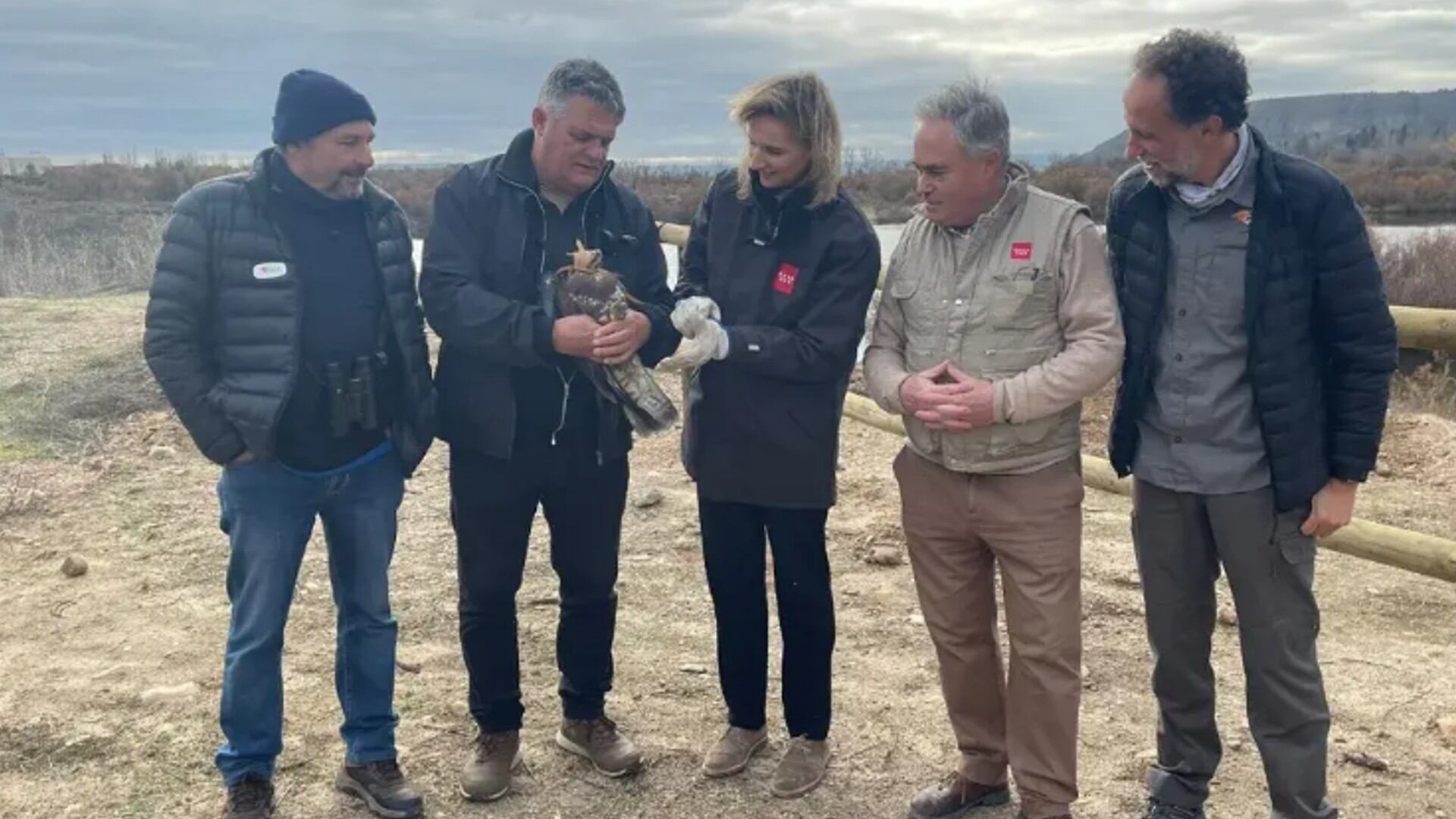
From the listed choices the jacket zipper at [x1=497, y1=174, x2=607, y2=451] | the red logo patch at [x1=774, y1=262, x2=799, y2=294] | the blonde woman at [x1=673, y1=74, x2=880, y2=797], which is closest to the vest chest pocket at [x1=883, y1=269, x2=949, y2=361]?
the blonde woman at [x1=673, y1=74, x2=880, y2=797]

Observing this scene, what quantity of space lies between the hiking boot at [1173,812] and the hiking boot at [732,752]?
1.09 metres

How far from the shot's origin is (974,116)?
2.75 metres

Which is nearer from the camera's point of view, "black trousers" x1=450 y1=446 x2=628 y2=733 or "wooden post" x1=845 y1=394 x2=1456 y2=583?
"black trousers" x1=450 y1=446 x2=628 y2=733

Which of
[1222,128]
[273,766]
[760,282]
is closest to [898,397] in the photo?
[760,282]

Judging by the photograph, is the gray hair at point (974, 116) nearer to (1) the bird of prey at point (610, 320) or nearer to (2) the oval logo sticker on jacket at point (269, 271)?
(1) the bird of prey at point (610, 320)

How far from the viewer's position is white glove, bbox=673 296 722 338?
304cm

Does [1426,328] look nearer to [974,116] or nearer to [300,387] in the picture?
[974,116]

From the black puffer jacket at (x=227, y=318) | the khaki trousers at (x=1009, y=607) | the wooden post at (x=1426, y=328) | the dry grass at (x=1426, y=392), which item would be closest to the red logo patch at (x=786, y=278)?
the khaki trousers at (x=1009, y=607)

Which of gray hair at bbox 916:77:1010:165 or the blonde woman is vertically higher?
gray hair at bbox 916:77:1010:165

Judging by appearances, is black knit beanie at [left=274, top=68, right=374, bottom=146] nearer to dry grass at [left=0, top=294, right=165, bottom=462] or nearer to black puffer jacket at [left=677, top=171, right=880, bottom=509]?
black puffer jacket at [left=677, top=171, right=880, bottom=509]

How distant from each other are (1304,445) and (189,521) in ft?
16.4

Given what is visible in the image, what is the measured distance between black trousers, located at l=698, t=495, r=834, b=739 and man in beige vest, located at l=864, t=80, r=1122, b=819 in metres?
0.30

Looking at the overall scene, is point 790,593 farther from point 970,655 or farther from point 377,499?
point 377,499

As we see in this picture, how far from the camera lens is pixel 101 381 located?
855cm
